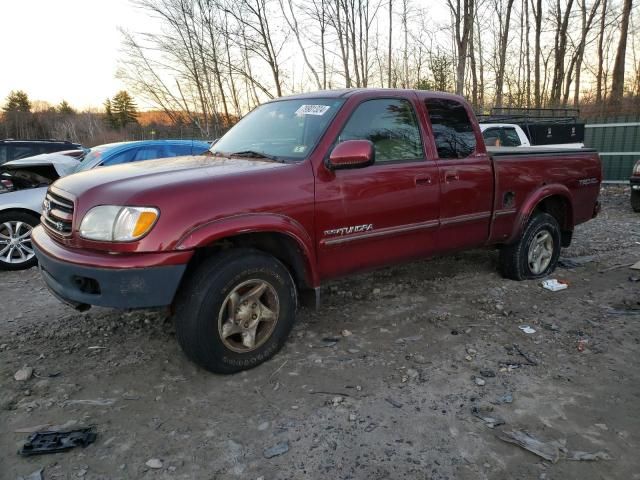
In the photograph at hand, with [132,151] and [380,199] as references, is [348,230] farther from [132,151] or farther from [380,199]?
[132,151]

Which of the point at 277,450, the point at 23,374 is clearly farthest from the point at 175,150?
the point at 277,450

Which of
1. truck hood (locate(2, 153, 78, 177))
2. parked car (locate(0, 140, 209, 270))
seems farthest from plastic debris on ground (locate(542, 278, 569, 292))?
truck hood (locate(2, 153, 78, 177))

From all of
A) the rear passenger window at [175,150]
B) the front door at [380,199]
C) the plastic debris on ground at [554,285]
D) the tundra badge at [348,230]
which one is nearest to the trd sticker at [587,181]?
the plastic debris on ground at [554,285]

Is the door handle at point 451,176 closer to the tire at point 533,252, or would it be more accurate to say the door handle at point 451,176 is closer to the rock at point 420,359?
the tire at point 533,252

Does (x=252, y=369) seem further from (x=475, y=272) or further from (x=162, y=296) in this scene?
(x=475, y=272)

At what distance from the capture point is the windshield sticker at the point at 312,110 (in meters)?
3.55

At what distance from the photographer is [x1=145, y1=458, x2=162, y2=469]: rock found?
7.49 feet

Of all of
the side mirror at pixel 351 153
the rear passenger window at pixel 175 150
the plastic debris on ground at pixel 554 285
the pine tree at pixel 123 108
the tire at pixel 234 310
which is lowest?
the plastic debris on ground at pixel 554 285

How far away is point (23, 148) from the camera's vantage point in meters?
9.52

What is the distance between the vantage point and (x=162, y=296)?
8.91 feet

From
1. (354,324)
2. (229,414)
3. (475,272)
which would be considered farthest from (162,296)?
(475,272)

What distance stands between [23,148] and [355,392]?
9.77 m

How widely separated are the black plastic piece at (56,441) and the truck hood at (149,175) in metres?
1.34

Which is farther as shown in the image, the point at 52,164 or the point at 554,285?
the point at 52,164
